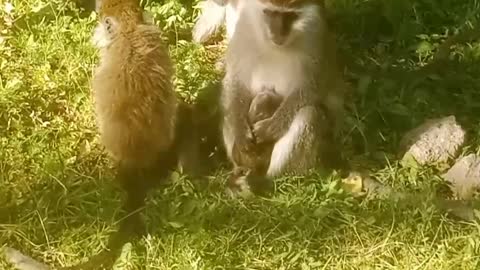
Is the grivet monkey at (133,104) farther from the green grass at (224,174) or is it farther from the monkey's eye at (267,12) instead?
the monkey's eye at (267,12)

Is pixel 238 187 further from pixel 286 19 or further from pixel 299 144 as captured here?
pixel 286 19

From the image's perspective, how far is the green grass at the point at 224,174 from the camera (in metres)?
4.11

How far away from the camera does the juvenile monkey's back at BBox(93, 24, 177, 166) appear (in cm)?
425

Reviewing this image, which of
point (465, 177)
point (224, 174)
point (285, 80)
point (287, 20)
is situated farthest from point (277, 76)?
point (465, 177)

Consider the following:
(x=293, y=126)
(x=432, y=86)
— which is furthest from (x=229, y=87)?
(x=432, y=86)

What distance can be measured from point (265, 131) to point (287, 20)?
507 millimetres

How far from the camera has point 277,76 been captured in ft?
14.6

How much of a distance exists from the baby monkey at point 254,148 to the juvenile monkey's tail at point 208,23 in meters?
0.85

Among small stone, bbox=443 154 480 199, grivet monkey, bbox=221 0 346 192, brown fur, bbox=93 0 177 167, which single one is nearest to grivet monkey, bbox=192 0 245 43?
grivet monkey, bbox=221 0 346 192

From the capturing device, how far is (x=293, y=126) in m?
4.41

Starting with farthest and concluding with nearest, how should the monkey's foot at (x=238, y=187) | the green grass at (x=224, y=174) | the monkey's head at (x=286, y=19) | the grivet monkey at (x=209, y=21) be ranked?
the grivet monkey at (x=209, y=21)
the monkey's foot at (x=238, y=187)
the monkey's head at (x=286, y=19)
the green grass at (x=224, y=174)

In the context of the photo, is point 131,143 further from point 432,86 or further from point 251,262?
point 432,86

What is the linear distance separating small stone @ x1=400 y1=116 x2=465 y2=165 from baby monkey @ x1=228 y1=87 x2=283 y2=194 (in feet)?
2.16

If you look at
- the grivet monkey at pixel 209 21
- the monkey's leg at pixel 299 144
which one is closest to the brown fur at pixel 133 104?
the monkey's leg at pixel 299 144
